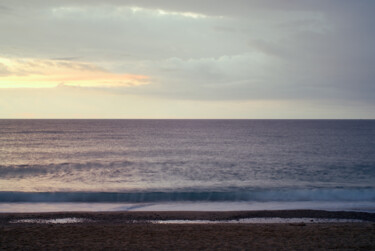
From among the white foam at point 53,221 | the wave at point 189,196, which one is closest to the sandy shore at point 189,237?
the white foam at point 53,221

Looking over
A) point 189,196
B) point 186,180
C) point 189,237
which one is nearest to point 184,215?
point 189,237

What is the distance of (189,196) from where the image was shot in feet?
70.9

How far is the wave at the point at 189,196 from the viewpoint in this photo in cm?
A: 2080

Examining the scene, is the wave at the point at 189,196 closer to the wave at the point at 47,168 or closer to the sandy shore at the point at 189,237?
the sandy shore at the point at 189,237

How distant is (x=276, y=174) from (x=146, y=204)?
48.9ft

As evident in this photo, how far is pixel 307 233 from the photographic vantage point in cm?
1181

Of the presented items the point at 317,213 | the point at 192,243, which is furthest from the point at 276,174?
the point at 192,243

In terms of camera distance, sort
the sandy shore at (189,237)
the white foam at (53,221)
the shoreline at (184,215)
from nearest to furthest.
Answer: the sandy shore at (189,237), the white foam at (53,221), the shoreline at (184,215)

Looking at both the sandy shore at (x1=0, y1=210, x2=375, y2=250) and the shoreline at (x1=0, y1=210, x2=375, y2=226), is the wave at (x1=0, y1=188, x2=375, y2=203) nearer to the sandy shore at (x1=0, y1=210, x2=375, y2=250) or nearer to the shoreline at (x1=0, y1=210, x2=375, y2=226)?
the shoreline at (x1=0, y1=210, x2=375, y2=226)

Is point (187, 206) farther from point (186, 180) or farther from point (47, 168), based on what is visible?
point (47, 168)

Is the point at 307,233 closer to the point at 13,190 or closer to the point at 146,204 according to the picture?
the point at 146,204

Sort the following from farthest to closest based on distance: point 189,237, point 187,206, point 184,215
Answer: point 187,206 → point 184,215 → point 189,237

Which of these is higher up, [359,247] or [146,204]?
[359,247]

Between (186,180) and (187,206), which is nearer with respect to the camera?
(187,206)
